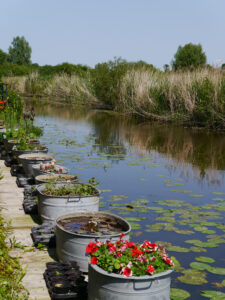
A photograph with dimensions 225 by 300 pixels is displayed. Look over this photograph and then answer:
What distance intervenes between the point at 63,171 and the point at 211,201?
2507 mm

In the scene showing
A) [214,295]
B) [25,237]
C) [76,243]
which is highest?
[76,243]

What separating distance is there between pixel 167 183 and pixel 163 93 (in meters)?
13.3

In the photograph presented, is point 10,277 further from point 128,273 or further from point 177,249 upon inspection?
point 177,249

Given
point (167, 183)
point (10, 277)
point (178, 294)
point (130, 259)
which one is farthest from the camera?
point (167, 183)

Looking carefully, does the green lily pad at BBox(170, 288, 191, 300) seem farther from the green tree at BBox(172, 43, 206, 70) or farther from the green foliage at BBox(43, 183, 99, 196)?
the green tree at BBox(172, 43, 206, 70)

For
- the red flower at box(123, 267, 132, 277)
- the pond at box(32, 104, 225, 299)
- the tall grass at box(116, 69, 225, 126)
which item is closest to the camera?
the red flower at box(123, 267, 132, 277)

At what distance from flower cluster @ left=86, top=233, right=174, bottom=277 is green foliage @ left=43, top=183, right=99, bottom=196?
1917 millimetres

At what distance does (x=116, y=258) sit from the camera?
3.10 m

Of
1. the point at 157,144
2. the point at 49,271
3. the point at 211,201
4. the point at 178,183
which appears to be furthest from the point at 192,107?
the point at 49,271

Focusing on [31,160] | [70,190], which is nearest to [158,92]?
[31,160]

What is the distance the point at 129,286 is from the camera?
9.68 ft

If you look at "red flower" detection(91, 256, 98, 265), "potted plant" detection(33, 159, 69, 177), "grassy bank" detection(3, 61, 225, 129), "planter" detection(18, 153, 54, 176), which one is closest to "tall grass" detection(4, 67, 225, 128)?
"grassy bank" detection(3, 61, 225, 129)

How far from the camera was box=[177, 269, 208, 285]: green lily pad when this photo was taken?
13.5ft

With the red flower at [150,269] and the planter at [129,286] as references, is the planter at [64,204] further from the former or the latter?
the red flower at [150,269]
